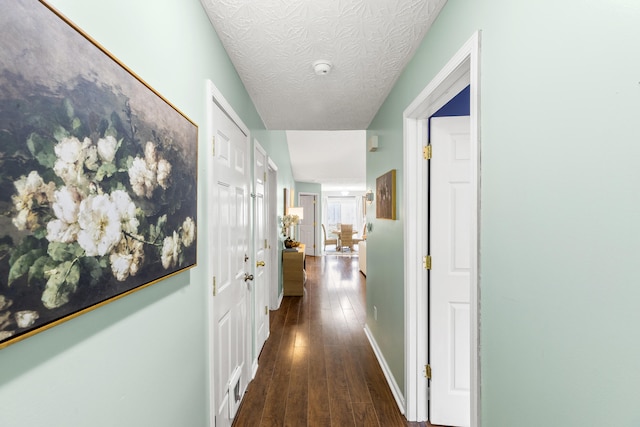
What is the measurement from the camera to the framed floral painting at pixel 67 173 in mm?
476

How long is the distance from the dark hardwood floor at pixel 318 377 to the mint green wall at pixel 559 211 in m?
1.24

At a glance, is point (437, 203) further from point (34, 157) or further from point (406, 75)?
point (34, 157)

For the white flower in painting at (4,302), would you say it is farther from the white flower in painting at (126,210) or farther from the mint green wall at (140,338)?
the white flower in painting at (126,210)

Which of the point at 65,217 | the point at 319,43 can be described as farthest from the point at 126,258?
the point at 319,43

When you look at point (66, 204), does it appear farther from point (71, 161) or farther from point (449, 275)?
point (449, 275)

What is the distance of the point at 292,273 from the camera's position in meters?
4.88

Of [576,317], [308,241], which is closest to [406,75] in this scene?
[576,317]

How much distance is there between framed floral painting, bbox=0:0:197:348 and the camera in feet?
1.56

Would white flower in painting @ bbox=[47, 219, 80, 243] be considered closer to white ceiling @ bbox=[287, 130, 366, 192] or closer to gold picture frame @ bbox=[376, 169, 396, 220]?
gold picture frame @ bbox=[376, 169, 396, 220]

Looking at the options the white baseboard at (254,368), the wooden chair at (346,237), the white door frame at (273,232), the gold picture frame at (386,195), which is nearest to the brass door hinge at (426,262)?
the gold picture frame at (386,195)

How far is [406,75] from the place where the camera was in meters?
1.95

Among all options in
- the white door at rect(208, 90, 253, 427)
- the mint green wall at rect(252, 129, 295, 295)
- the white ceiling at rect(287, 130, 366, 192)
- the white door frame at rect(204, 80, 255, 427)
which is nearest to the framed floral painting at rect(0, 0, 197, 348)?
the white door frame at rect(204, 80, 255, 427)

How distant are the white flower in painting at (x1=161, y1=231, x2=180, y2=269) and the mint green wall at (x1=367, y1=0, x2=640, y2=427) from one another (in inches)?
44.5

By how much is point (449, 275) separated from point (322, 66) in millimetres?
1596
